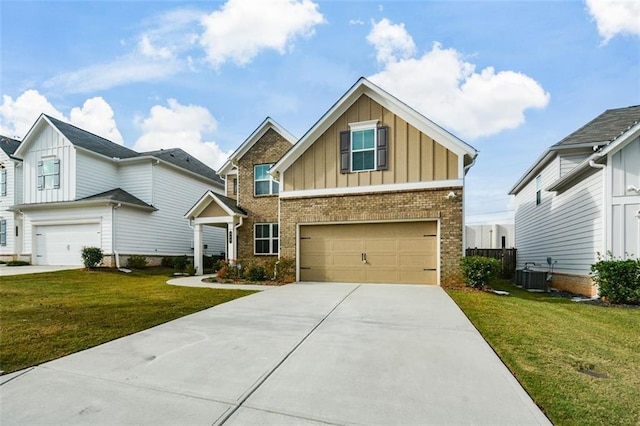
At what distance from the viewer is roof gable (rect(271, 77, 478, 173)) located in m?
10.7

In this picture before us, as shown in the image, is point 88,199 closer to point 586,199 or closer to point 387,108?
point 387,108

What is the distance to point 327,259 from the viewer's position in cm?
1203

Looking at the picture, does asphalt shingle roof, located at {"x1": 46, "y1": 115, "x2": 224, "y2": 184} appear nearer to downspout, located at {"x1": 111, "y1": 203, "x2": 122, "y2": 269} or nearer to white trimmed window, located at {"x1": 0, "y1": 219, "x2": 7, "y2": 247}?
downspout, located at {"x1": 111, "y1": 203, "x2": 122, "y2": 269}

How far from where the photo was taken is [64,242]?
703 inches

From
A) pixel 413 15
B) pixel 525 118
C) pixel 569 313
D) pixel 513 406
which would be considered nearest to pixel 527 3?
pixel 413 15

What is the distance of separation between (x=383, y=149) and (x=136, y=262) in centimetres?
1434

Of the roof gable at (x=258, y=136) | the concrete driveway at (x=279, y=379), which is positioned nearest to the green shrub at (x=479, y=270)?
the concrete driveway at (x=279, y=379)

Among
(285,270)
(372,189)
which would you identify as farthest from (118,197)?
(372,189)

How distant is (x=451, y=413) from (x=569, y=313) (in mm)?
6252

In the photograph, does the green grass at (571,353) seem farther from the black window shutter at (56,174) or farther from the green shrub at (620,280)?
the black window shutter at (56,174)

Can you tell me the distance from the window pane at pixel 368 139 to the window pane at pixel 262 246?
20.2 ft

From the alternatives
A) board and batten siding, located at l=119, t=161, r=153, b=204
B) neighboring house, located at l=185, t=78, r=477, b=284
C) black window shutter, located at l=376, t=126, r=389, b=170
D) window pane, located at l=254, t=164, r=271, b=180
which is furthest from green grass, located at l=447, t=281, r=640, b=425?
board and batten siding, located at l=119, t=161, r=153, b=204

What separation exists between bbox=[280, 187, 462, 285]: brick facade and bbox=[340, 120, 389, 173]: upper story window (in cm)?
110

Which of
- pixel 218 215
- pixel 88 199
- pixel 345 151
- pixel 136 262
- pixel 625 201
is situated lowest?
pixel 136 262
